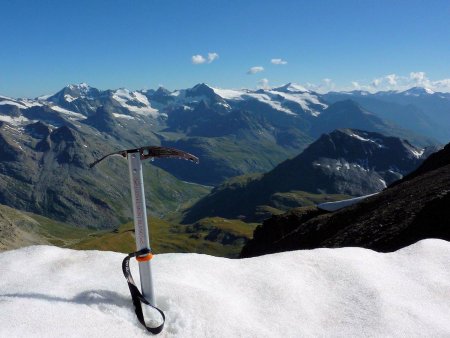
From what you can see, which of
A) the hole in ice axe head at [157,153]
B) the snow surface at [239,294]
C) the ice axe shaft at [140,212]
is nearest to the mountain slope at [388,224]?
the snow surface at [239,294]

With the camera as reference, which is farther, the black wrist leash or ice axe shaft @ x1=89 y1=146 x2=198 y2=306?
the black wrist leash

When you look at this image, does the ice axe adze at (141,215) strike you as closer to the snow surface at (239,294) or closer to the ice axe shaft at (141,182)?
the ice axe shaft at (141,182)

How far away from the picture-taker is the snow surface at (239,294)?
29.0 ft

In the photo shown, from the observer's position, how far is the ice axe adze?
848cm

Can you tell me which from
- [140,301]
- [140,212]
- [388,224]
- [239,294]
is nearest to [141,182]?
[140,212]

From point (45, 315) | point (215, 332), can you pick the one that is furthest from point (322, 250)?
point (45, 315)

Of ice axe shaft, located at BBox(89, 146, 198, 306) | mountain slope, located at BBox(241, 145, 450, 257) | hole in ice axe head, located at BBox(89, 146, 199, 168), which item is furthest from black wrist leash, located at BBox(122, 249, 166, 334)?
mountain slope, located at BBox(241, 145, 450, 257)

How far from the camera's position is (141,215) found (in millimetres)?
8641

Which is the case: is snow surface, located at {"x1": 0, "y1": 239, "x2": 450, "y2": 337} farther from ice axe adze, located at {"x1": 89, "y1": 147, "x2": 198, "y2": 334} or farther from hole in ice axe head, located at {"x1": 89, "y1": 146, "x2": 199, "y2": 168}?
hole in ice axe head, located at {"x1": 89, "y1": 146, "x2": 199, "y2": 168}

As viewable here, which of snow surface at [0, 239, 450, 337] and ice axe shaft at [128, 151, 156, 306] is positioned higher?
ice axe shaft at [128, 151, 156, 306]

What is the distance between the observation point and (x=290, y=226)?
263 ft

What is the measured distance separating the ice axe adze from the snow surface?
410 mm

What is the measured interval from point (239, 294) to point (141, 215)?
389 cm

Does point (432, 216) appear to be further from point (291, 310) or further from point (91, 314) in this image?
point (91, 314)
